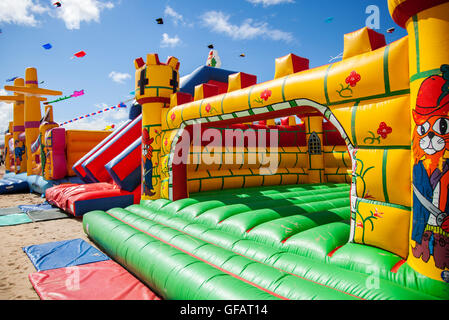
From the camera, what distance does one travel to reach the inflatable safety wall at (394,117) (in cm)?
150

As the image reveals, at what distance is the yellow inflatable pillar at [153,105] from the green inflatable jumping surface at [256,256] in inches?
32.3

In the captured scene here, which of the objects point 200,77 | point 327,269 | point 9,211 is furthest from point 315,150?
point 9,211

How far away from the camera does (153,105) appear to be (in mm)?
4332

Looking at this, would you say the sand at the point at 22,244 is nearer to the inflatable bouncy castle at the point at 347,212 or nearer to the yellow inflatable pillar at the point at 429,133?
the inflatable bouncy castle at the point at 347,212

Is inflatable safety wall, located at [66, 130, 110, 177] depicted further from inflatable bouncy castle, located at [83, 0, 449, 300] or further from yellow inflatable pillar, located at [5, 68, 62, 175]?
inflatable bouncy castle, located at [83, 0, 449, 300]

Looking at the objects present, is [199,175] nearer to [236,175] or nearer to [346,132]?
[236,175]

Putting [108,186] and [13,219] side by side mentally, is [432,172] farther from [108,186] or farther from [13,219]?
[13,219]

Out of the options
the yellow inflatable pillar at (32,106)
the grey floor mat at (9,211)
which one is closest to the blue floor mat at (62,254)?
the grey floor mat at (9,211)

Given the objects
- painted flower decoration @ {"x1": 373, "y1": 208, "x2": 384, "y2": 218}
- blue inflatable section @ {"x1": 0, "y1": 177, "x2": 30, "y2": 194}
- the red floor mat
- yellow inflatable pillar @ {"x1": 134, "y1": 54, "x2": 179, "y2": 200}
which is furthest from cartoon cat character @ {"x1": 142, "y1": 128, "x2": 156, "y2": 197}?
blue inflatable section @ {"x1": 0, "y1": 177, "x2": 30, "y2": 194}

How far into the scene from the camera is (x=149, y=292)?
2318mm

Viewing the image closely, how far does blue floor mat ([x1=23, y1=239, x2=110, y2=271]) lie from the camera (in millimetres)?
2912
